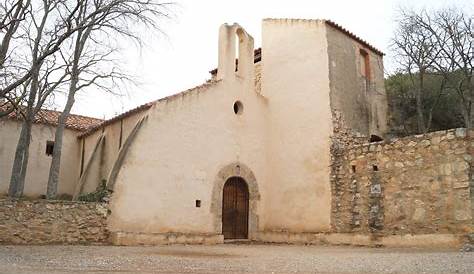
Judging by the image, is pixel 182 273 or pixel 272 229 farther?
pixel 272 229

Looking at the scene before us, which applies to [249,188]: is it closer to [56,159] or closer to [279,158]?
[279,158]

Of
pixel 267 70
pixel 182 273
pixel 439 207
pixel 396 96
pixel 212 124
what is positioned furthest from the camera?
pixel 396 96

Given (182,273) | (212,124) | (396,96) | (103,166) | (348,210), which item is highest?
(396,96)

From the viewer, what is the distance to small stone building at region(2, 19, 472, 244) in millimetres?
11594

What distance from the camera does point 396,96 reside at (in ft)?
60.7

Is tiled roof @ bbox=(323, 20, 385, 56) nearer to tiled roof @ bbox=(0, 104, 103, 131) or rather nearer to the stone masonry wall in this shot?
the stone masonry wall

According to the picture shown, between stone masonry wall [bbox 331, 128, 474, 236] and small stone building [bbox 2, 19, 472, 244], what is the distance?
0.10ft

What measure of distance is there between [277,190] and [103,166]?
6106mm

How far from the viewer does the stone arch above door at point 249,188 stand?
44.8 feet

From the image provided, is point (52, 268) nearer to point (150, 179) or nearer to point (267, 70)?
point (150, 179)

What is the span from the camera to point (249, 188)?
14.8 metres

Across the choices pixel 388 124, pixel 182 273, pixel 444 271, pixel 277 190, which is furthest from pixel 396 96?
pixel 182 273

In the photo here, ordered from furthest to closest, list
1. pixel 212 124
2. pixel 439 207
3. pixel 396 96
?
pixel 396 96 → pixel 212 124 → pixel 439 207

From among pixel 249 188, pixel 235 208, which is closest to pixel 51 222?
pixel 235 208
